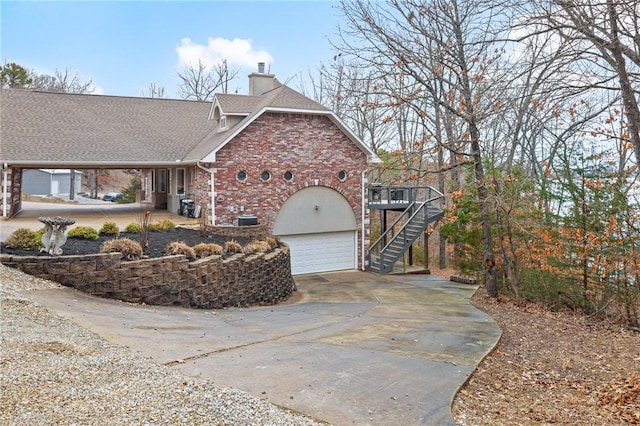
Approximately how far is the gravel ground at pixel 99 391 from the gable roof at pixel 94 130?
13806 millimetres

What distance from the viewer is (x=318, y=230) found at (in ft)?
64.0

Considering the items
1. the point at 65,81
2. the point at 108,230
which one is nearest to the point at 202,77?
the point at 65,81

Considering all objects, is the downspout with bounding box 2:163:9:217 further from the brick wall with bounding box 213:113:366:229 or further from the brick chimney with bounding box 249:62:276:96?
the brick chimney with bounding box 249:62:276:96

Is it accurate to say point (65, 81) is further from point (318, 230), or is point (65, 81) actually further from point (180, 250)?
point (180, 250)

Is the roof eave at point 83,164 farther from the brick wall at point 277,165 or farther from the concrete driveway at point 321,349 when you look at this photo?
the concrete driveway at point 321,349

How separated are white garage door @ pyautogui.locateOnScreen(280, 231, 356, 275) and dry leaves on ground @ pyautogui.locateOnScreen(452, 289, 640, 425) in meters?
9.49

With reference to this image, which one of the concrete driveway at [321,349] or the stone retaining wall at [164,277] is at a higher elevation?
the stone retaining wall at [164,277]

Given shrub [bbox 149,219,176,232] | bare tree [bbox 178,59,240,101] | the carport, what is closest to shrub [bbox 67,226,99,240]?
shrub [bbox 149,219,176,232]

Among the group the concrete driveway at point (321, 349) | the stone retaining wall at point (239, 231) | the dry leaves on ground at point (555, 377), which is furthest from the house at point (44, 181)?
the dry leaves on ground at point (555, 377)

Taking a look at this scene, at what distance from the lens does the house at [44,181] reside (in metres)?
41.3

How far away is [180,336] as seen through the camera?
22.5 ft

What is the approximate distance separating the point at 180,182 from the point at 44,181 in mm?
27400

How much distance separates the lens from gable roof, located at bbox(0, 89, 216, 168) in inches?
710

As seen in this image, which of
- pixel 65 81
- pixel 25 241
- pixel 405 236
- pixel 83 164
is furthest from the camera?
pixel 65 81
